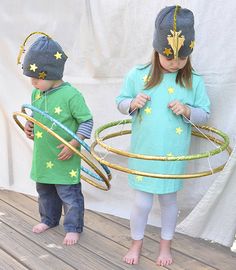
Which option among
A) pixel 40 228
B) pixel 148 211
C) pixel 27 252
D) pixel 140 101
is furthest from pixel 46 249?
pixel 140 101

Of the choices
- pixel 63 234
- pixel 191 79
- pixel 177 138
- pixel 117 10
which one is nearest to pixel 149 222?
pixel 63 234

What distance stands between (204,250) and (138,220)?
384 mm

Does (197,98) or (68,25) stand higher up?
(68,25)

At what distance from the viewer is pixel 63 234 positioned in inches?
99.4

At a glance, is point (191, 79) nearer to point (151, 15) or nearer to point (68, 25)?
point (151, 15)

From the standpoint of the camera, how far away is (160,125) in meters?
2.05

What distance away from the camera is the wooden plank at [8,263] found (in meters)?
2.20

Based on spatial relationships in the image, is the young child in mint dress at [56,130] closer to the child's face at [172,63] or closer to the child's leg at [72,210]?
the child's leg at [72,210]

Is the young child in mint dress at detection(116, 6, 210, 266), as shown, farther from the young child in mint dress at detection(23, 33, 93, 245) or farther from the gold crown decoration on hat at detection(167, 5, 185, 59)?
the young child in mint dress at detection(23, 33, 93, 245)

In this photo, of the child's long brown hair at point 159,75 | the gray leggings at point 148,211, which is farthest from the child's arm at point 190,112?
the gray leggings at point 148,211

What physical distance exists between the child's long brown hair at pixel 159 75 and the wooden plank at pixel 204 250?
2.60ft

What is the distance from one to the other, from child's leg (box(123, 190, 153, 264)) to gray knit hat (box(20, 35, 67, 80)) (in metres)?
0.65

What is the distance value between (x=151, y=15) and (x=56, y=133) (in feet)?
2.36

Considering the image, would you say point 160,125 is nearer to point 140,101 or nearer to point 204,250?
point 140,101
